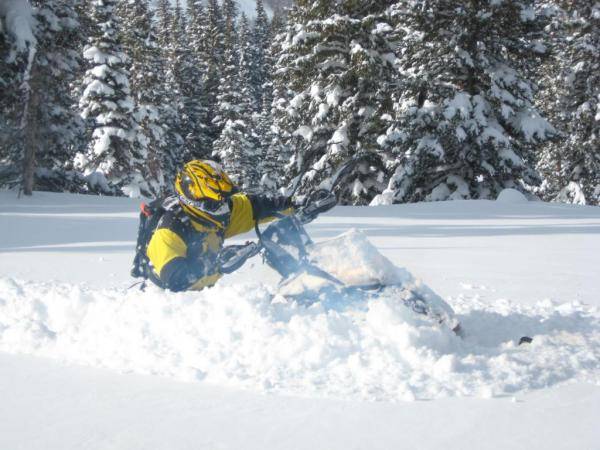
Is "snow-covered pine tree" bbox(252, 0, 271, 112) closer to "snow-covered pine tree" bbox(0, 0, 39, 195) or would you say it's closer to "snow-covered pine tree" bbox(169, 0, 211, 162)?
"snow-covered pine tree" bbox(169, 0, 211, 162)

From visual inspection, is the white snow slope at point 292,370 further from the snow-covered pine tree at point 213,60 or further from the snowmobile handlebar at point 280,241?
the snow-covered pine tree at point 213,60

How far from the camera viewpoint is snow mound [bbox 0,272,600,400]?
10.2ft

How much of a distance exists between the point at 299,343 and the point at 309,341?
0.07 meters

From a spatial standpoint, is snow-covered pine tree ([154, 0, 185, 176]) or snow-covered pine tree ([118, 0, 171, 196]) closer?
snow-covered pine tree ([118, 0, 171, 196])

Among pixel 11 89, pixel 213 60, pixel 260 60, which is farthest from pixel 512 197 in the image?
pixel 260 60

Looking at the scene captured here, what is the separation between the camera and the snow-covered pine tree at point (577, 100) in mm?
23281

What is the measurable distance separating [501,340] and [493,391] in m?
1.12

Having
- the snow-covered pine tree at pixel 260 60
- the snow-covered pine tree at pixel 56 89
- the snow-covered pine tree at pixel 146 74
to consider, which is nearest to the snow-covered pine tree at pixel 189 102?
the snow-covered pine tree at pixel 260 60

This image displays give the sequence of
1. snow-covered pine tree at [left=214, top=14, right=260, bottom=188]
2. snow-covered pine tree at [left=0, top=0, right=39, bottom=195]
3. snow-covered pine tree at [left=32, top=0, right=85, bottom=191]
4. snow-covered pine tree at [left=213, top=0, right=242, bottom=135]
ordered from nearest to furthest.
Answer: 1. snow-covered pine tree at [left=0, top=0, right=39, bottom=195]
2. snow-covered pine tree at [left=32, top=0, right=85, bottom=191]
3. snow-covered pine tree at [left=214, top=14, right=260, bottom=188]
4. snow-covered pine tree at [left=213, top=0, right=242, bottom=135]

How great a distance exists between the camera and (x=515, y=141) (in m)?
17.8

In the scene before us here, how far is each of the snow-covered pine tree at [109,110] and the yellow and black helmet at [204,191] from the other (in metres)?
22.0

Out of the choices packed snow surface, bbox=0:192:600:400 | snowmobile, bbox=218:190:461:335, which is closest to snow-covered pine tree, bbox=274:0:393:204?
→ snowmobile, bbox=218:190:461:335

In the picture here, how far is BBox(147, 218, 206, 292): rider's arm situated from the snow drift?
18 cm

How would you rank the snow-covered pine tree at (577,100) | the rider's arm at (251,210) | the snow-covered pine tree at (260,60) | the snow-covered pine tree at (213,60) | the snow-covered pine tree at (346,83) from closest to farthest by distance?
the rider's arm at (251,210)
the snow-covered pine tree at (346,83)
the snow-covered pine tree at (577,100)
the snow-covered pine tree at (213,60)
the snow-covered pine tree at (260,60)
